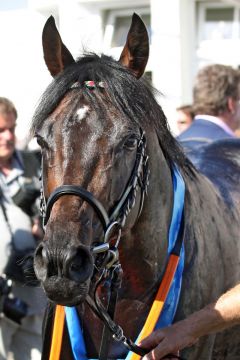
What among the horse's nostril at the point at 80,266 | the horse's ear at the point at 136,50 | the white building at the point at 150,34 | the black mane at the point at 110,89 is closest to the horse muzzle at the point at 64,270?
the horse's nostril at the point at 80,266

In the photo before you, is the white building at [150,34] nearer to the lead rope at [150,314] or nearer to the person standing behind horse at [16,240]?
the person standing behind horse at [16,240]

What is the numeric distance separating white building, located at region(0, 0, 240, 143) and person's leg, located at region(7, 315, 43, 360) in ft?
13.4

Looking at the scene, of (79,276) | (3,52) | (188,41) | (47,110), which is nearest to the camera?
(79,276)

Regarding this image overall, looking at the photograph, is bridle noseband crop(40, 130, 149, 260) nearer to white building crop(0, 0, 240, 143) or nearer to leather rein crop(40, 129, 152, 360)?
leather rein crop(40, 129, 152, 360)

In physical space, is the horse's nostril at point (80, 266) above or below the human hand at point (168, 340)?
above

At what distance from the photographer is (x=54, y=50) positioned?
3.42 meters

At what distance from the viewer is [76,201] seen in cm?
288

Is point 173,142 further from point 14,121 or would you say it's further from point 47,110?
point 14,121

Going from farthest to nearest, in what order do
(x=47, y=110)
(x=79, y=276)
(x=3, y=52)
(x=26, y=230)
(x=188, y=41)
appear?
(x=3, y=52) < (x=188, y=41) < (x=26, y=230) < (x=47, y=110) < (x=79, y=276)

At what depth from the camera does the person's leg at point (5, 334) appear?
18.2ft

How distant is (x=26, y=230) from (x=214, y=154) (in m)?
1.40

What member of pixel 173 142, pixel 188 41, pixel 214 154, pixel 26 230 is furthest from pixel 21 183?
pixel 188 41

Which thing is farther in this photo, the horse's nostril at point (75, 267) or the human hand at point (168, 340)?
the human hand at point (168, 340)

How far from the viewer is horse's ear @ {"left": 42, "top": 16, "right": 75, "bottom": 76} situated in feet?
11.1
